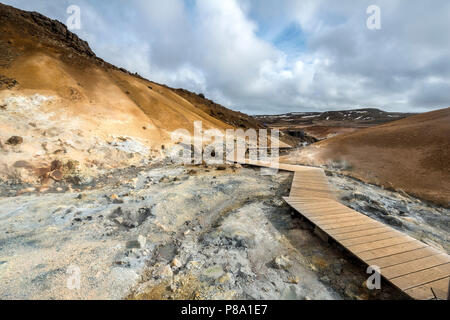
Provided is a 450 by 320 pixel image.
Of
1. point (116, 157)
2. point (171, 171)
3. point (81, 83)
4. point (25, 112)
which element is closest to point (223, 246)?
point (171, 171)

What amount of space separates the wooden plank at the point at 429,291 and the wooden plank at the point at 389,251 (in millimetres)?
814

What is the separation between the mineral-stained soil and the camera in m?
4.01

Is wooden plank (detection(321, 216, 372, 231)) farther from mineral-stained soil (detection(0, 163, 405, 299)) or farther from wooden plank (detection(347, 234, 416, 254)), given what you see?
wooden plank (detection(347, 234, 416, 254))

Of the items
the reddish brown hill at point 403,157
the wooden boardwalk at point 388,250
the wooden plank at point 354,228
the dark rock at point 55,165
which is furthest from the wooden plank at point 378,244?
the dark rock at point 55,165

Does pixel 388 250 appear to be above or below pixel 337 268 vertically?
above

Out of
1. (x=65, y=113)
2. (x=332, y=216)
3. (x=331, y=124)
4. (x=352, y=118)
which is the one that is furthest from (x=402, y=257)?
(x=352, y=118)

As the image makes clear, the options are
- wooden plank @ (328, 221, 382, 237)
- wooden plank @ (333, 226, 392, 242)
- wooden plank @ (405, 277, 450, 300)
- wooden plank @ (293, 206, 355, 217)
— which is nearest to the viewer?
wooden plank @ (405, 277, 450, 300)

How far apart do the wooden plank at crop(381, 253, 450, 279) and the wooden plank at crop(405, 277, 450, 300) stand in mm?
304

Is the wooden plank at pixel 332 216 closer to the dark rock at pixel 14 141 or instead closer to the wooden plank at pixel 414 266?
the wooden plank at pixel 414 266

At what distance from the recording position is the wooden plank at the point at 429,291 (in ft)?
10.8

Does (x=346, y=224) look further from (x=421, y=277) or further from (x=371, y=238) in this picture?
(x=421, y=277)

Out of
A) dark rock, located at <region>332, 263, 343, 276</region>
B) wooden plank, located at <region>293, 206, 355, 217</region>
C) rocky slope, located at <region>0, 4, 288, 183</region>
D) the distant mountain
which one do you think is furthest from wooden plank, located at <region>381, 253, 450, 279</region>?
the distant mountain

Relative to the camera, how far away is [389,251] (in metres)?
4.46

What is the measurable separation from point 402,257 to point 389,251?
0.23 meters
